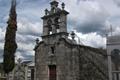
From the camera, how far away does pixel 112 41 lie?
43.9 feet

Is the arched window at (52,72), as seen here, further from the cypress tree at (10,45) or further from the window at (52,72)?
the cypress tree at (10,45)

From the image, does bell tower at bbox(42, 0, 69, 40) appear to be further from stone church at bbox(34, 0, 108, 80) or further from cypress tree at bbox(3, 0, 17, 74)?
cypress tree at bbox(3, 0, 17, 74)

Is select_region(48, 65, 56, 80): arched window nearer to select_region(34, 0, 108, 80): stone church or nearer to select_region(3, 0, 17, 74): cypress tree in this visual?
select_region(34, 0, 108, 80): stone church

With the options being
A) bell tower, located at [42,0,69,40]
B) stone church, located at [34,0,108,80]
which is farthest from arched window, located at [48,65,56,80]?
bell tower, located at [42,0,69,40]

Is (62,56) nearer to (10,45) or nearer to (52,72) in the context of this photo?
(52,72)

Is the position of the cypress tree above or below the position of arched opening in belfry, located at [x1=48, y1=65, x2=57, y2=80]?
above

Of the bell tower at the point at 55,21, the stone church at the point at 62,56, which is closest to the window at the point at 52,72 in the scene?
the stone church at the point at 62,56

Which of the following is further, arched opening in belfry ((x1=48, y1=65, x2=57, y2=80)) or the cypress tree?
arched opening in belfry ((x1=48, y1=65, x2=57, y2=80))

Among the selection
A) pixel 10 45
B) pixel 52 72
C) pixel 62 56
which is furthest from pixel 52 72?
pixel 10 45

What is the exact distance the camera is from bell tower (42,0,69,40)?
66.5ft

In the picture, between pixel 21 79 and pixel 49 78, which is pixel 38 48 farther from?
pixel 21 79

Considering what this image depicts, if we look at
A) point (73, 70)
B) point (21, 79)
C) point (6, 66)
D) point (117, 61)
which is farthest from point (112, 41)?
point (21, 79)

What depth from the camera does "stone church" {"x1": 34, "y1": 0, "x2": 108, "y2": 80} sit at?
19166mm

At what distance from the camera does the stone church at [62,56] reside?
1917 cm
